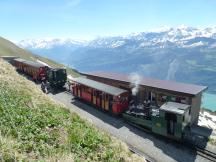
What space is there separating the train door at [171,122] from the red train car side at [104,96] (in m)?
7.91

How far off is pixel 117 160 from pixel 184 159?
9.47 metres

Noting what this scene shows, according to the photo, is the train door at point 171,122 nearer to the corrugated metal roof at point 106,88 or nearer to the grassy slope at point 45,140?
the corrugated metal roof at point 106,88

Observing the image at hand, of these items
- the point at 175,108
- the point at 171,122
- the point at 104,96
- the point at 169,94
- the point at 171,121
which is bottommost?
the point at 171,122

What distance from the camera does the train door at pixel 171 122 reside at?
2177 cm

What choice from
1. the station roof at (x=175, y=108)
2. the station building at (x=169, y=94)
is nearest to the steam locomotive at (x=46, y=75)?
Result: the station building at (x=169, y=94)

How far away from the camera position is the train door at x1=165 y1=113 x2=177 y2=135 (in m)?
21.8

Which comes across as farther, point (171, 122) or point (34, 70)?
point (34, 70)

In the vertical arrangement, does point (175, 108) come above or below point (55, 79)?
above

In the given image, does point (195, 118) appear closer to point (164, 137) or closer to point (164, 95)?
point (164, 95)

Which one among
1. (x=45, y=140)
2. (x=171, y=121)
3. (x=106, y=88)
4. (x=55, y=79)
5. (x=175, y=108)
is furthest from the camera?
(x=55, y=79)

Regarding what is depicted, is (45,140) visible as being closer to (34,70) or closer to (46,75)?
(46,75)

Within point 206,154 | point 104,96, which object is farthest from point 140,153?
point 104,96

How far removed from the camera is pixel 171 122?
22062mm

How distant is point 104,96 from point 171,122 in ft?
35.9
